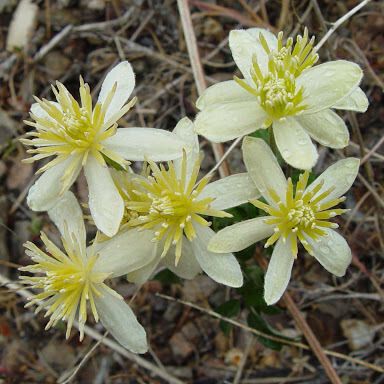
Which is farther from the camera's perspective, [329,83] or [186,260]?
[186,260]

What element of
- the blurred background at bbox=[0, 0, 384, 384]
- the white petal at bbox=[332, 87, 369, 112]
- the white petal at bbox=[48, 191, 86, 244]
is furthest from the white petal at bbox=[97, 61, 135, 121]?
the blurred background at bbox=[0, 0, 384, 384]

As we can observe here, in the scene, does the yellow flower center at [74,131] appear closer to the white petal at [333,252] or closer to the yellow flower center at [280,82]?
the yellow flower center at [280,82]

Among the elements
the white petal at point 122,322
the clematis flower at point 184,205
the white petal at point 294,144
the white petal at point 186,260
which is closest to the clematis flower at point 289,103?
the white petal at point 294,144

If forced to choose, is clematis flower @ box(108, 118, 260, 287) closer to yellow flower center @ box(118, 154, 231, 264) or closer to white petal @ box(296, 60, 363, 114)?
yellow flower center @ box(118, 154, 231, 264)

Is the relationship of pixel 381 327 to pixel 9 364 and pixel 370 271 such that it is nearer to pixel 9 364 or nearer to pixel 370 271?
pixel 370 271

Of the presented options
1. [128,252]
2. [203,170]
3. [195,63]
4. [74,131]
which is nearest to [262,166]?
[128,252]

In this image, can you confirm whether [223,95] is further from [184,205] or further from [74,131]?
[74,131]
